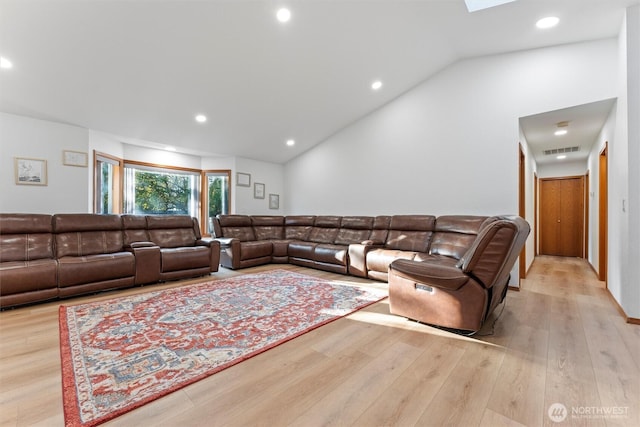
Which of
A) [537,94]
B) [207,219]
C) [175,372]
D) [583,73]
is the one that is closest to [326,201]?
[207,219]

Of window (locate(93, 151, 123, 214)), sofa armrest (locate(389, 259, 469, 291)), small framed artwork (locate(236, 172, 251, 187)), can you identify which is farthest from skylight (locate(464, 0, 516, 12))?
window (locate(93, 151, 123, 214))

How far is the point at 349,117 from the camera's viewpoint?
17.9ft

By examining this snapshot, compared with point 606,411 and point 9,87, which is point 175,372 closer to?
point 606,411

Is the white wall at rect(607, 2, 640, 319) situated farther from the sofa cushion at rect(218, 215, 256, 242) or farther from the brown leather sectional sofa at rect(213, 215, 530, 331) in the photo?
the sofa cushion at rect(218, 215, 256, 242)

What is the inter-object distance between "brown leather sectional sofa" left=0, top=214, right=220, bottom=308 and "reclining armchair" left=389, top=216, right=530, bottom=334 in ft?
10.6

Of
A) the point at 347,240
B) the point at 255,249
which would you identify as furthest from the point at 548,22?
the point at 255,249

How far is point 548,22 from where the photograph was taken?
3018 mm

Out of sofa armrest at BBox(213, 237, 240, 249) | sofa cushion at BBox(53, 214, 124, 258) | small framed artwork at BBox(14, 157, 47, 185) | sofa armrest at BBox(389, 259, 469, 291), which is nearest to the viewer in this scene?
sofa armrest at BBox(389, 259, 469, 291)

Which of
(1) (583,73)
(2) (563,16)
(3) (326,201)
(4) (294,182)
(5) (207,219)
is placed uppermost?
(2) (563,16)

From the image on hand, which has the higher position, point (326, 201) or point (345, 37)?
point (345, 37)

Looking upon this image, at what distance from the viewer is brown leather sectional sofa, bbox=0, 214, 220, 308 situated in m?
2.91

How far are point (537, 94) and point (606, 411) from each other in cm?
362

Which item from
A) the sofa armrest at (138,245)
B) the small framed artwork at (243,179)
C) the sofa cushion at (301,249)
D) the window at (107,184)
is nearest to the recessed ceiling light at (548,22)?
the sofa cushion at (301,249)

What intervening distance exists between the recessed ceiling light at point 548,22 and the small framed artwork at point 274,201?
18.3 feet
